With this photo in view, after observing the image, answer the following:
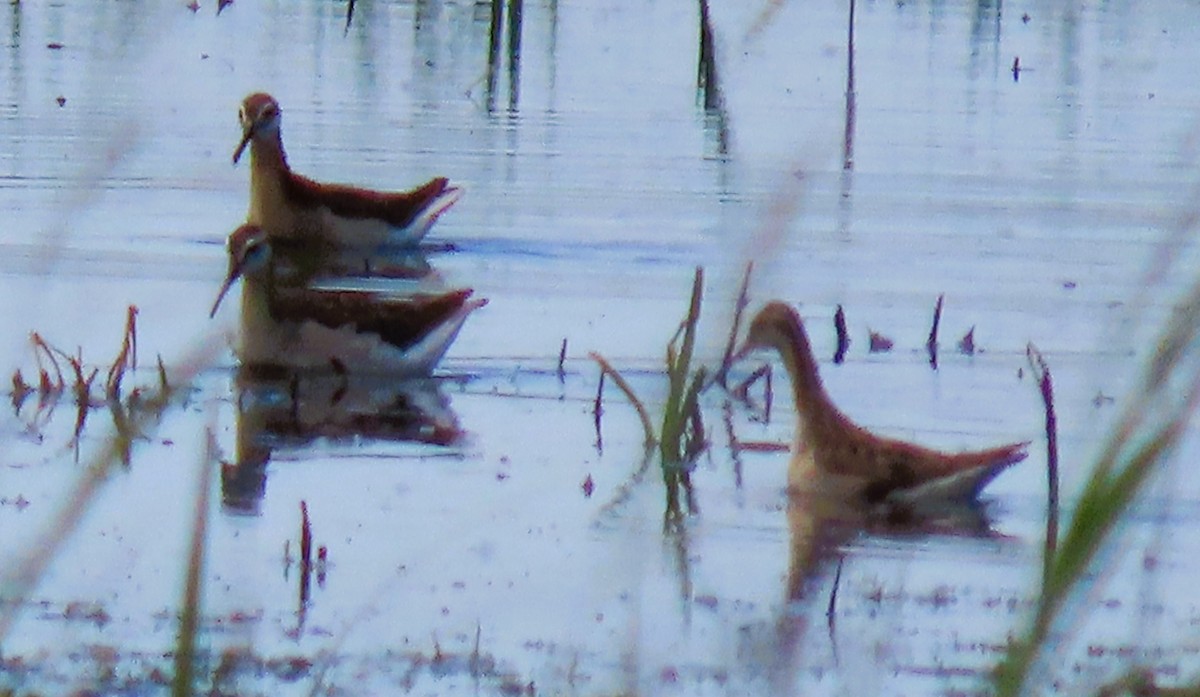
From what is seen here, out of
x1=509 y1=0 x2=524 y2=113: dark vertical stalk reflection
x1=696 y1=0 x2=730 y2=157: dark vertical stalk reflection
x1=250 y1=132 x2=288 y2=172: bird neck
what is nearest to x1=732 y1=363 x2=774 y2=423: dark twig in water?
x1=250 y1=132 x2=288 y2=172: bird neck

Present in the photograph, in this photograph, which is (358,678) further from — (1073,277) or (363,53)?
Result: (363,53)

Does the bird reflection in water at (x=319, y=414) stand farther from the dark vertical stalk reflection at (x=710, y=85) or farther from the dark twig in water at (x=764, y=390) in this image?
the dark vertical stalk reflection at (x=710, y=85)

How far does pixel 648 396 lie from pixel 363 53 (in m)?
9.30

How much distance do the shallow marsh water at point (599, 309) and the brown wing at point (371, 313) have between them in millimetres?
217

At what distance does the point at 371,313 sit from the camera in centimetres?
962

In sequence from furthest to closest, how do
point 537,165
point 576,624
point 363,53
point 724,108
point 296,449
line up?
point 363,53
point 724,108
point 537,165
point 296,449
point 576,624

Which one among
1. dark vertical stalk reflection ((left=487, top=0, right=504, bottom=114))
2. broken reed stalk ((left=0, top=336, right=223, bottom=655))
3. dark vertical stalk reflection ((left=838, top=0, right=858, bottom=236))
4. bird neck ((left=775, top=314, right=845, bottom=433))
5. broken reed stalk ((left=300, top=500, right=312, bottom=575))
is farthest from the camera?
dark vertical stalk reflection ((left=487, top=0, right=504, bottom=114))

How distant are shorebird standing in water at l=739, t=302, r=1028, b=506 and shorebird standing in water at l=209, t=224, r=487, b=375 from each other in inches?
76.7

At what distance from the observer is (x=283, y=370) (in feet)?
31.2

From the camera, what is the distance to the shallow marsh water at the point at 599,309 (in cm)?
595

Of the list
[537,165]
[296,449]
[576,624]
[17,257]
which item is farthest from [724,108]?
[576,624]

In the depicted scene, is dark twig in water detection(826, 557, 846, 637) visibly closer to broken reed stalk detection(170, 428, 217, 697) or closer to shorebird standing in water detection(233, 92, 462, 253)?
broken reed stalk detection(170, 428, 217, 697)

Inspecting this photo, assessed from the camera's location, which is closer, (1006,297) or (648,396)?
(648,396)

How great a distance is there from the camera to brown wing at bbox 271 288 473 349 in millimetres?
9531
